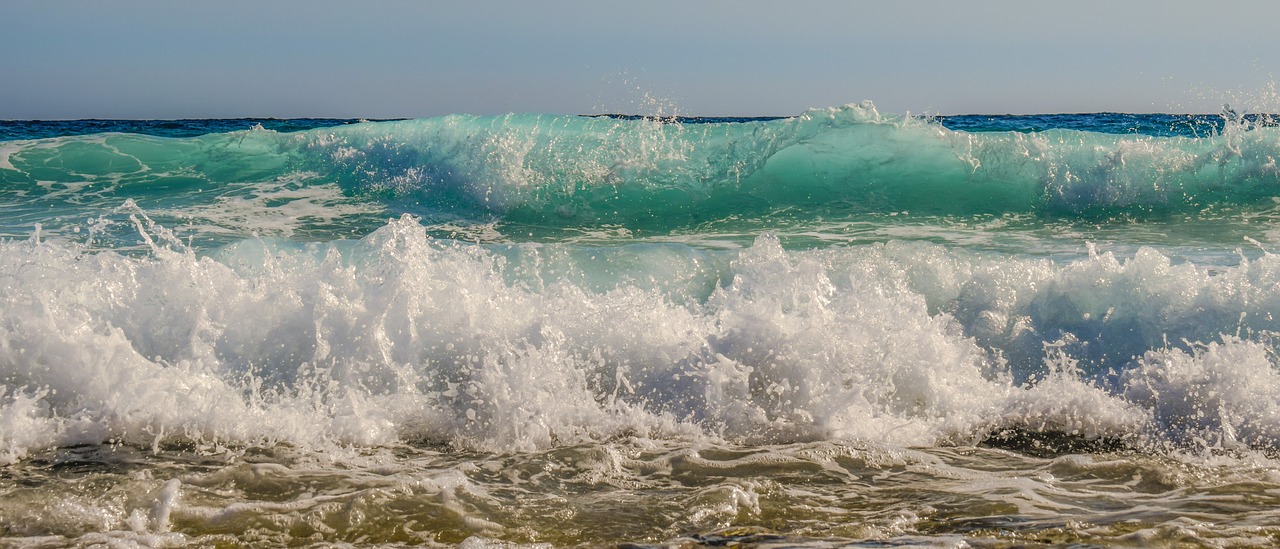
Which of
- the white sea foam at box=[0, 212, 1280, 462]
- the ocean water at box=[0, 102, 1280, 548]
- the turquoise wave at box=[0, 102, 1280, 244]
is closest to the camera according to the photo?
the ocean water at box=[0, 102, 1280, 548]

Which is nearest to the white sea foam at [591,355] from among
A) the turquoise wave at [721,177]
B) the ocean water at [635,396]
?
the ocean water at [635,396]

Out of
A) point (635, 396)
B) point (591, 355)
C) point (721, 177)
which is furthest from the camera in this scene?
point (721, 177)

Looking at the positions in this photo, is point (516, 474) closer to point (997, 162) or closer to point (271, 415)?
point (271, 415)

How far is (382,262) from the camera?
4.48 meters

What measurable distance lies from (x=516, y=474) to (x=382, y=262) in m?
1.64

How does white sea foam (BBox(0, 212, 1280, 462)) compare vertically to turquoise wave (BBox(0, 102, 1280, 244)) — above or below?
below

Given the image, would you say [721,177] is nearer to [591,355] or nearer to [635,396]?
[591,355]

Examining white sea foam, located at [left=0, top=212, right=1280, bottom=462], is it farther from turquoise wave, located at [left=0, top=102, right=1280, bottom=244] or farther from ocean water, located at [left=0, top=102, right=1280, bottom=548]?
turquoise wave, located at [left=0, top=102, right=1280, bottom=244]

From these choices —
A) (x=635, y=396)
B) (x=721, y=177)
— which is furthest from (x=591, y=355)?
(x=721, y=177)

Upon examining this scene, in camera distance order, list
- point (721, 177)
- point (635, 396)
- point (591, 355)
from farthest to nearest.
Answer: point (721, 177) → point (591, 355) → point (635, 396)

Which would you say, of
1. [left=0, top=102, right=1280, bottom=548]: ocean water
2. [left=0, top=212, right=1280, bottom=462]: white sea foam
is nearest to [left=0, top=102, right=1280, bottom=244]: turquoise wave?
[left=0, top=102, right=1280, bottom=548]: ocean water

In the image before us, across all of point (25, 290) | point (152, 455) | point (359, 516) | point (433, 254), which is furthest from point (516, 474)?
point (25, 290)

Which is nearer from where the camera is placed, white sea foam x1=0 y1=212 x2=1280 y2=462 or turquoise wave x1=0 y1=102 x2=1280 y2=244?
white sea foam x1=0 y1=212 x2=1280 y2=462

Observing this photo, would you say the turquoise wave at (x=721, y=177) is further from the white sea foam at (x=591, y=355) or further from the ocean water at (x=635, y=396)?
the white sea foam at (x=591, y=355)
